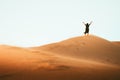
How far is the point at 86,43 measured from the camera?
19641mm

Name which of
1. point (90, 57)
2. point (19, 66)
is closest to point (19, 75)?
point (19, 66)

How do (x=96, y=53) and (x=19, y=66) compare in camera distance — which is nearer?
(x=19, y=66)

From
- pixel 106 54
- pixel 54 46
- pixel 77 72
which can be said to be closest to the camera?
pixel 77 72

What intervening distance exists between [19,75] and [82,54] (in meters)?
10.0

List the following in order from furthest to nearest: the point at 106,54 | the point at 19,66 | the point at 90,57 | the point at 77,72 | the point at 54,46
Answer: the point at 54,46 → the point at 106,54 → the point at 90,57 → the point at 19,66 → the point at 77,72

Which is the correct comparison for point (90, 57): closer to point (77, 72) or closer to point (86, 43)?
point (86, 43)

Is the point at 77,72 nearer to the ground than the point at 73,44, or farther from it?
nearer to the ground

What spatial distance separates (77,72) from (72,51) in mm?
9273

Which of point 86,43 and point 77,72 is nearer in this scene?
point 77,72

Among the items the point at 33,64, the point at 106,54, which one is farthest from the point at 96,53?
the point at 33,64

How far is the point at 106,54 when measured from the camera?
1739 cm

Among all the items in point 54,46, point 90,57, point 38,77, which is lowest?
point 38,77

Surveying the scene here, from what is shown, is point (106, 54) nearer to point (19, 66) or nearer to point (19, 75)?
point (19, 66)

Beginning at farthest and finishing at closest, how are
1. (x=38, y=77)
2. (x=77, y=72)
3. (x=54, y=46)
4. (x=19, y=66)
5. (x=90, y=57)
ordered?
(x=54, y=46), (x=90, y=57), (x=19, y=66), (x=77, y=72), (x=38, y=77)
